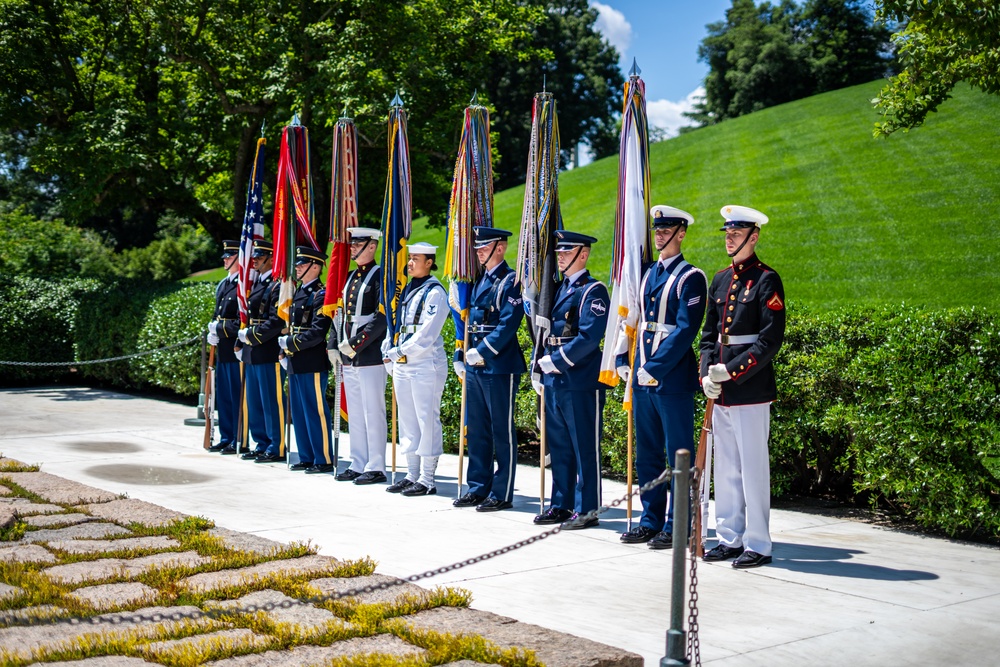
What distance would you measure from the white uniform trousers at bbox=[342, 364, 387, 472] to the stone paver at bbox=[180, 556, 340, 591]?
336 centimetres

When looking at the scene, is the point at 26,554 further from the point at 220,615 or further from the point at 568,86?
the point at 568,86

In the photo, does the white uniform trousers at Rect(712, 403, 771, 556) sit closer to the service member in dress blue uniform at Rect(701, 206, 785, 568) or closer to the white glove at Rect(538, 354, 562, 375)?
the service member in dress blue uniform at Rect(701, 206, 785, 568)

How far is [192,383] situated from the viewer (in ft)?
47.5

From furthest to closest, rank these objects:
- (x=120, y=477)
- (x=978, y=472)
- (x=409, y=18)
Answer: (x=409, y=18) → (x=120, y=477) → (x=978, y=472)

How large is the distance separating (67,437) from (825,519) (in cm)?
833

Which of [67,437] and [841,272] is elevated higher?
[841,272]

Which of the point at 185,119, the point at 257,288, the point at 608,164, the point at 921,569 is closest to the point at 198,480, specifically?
the point at 257,288

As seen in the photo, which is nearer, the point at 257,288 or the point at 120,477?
the point at 120,477

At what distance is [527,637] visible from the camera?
182 inches

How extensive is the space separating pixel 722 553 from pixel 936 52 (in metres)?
5.93

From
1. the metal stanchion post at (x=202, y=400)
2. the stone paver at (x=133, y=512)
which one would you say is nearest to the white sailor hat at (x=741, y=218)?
the stone paver at (x=133, y=512)

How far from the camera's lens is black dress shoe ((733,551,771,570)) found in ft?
21.0

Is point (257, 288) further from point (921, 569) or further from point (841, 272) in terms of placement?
point (841, 272)

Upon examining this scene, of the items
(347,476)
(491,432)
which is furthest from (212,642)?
(347,476)
